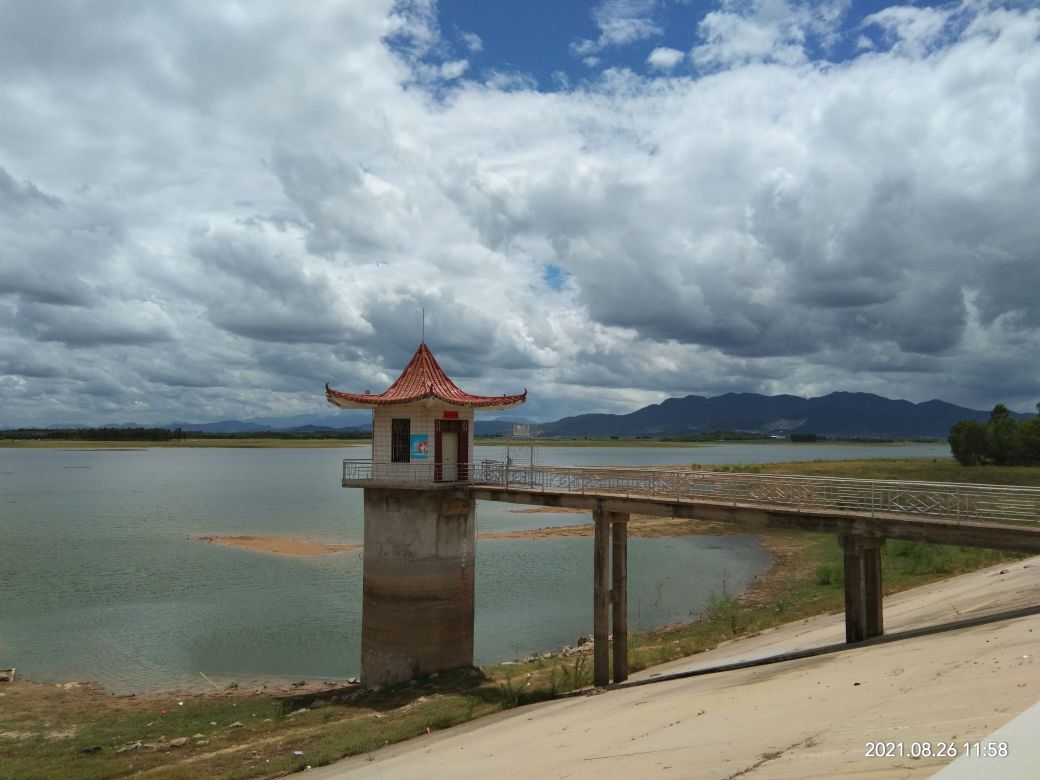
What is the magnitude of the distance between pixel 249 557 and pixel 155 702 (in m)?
25.7

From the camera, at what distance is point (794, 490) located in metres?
18.5

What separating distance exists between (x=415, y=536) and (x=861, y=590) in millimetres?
13393

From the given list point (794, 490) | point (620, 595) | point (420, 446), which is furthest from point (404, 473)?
point (794, 490)

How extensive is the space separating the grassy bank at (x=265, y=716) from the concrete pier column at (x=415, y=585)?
0.92 meters

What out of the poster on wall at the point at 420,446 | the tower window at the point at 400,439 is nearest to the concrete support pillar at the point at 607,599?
the poster on wall at the point at 420,446

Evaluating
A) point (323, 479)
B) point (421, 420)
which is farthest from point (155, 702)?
point (323, 479)

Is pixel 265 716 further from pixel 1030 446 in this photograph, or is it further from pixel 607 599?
pixel 1030 446

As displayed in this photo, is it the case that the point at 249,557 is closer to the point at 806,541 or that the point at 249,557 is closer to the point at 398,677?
the point at 398,677

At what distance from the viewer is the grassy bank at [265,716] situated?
16.9 meters

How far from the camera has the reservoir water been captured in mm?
29000

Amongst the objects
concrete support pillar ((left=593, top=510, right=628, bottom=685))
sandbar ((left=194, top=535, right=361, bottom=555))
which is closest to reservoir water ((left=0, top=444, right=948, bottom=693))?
sandbar ((left=194, top=535, right=361, bottom=555))

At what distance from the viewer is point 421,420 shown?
944 inches
